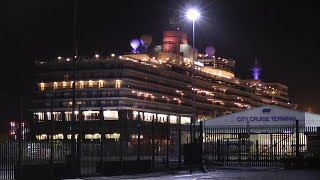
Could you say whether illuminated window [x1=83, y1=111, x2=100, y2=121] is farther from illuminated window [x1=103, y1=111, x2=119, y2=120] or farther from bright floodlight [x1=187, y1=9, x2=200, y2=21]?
bright floodlight [x1=187, y1=9, x2=200, y2=21]

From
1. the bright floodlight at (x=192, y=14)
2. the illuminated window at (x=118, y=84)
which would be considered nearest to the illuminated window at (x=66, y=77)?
the illuminated window at (x=118, y=84)

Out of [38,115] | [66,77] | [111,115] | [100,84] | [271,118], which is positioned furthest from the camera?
[38,115]

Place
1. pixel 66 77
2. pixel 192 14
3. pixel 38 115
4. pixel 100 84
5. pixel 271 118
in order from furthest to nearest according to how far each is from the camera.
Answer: pixel 38 115 → pixel 66 77 → pixel 100 84 → pixel 271 118 → pixel 192 14

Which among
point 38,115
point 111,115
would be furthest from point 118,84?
point 38,115

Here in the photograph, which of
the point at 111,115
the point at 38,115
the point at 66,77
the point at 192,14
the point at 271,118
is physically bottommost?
the point at 271,118

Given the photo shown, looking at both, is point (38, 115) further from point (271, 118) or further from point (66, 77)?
point (271, 118)

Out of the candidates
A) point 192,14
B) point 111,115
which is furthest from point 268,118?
point 111,115

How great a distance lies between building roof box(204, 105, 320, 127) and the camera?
57.9 meters

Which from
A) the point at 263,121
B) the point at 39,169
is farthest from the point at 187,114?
the point at 39,169

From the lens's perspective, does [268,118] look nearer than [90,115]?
Yes

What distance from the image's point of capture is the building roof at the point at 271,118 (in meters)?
57.9

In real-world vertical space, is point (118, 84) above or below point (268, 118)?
above

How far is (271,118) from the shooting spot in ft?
196

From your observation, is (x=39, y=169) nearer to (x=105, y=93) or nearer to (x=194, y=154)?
(x=194, y=154)
